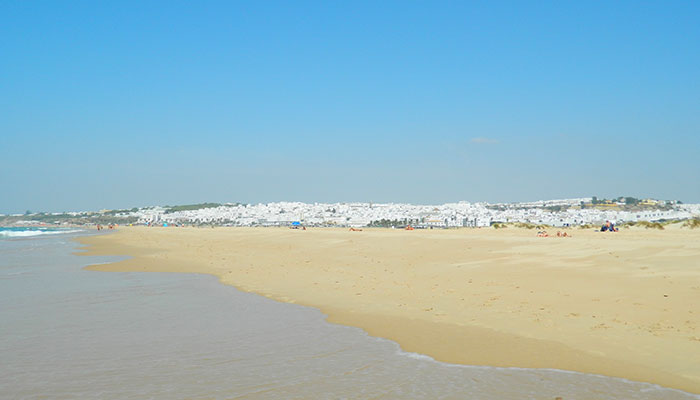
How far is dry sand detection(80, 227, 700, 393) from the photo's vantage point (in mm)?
6391

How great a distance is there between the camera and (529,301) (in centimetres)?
960

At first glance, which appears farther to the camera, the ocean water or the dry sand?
the dry sand

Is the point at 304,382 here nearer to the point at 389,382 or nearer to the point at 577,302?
the point at 389,382

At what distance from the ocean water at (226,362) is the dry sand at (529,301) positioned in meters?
0.52

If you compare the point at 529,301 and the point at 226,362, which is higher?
the point at 529,301

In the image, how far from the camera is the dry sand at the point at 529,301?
252 inches

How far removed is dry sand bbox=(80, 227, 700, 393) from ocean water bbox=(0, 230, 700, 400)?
1.71 feet

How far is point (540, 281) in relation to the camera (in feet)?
38.2

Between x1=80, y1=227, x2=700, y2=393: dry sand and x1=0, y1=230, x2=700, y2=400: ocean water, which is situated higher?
x1=80, y1=227, x2=700, y2=393: dry sand

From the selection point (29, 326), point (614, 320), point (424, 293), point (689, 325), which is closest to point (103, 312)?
point (29, 326)

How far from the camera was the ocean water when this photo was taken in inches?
206

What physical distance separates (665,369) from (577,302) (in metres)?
3.54

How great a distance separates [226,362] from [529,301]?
19.4 ft

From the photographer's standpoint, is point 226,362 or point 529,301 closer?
point 226,362
